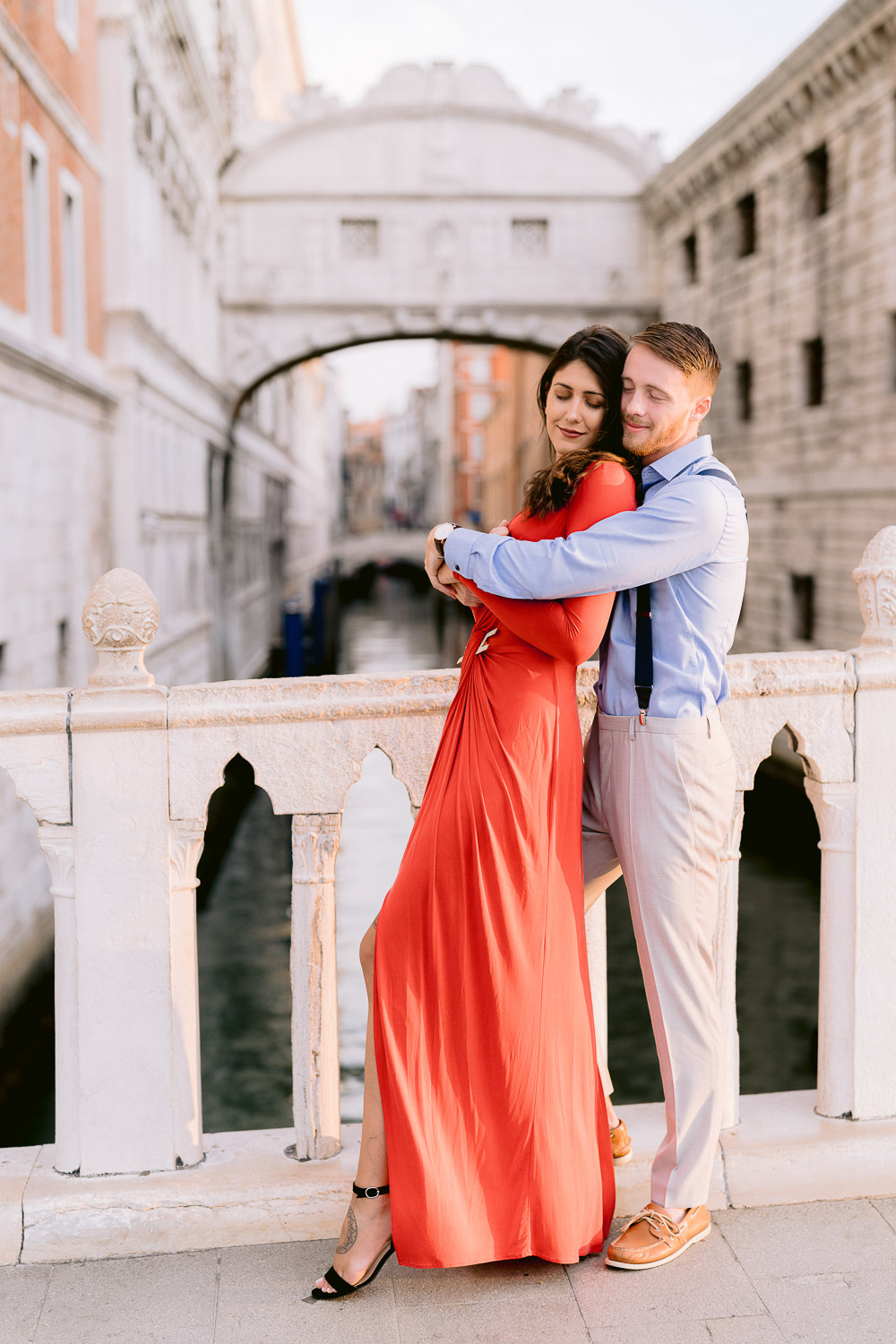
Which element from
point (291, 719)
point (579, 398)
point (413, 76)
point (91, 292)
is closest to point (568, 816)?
point (291, 719)

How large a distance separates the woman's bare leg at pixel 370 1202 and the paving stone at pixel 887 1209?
887 mm

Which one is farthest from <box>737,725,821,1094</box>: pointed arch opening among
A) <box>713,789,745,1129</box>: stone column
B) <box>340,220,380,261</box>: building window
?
<box>340,220,380,261</box>: building window

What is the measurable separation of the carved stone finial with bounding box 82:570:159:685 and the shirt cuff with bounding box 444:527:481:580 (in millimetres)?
489

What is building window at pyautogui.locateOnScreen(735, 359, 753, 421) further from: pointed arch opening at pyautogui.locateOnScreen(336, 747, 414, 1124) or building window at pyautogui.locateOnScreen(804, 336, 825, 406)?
pointed arch opening at pyautogui.locateOnScreen(336, 747, 414, 1124)

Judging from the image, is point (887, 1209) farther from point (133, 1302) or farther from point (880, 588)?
point (133, 1302)

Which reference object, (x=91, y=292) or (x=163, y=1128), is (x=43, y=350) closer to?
(x=91, y=292)

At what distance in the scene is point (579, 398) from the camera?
1910 mm

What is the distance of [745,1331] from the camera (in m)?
1.79

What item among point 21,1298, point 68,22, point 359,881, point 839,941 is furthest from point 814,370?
point 21,1298

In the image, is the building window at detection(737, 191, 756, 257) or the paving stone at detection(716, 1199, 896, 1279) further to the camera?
the building window at detection(737, 191, 756, 257)

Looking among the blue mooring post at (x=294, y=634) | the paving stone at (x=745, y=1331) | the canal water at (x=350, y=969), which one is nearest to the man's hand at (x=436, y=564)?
the paving stone at (x=745, y=1331)

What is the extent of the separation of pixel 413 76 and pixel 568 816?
1757cm

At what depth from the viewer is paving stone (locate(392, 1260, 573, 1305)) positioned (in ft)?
6.22

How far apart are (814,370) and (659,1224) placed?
44.8ft
